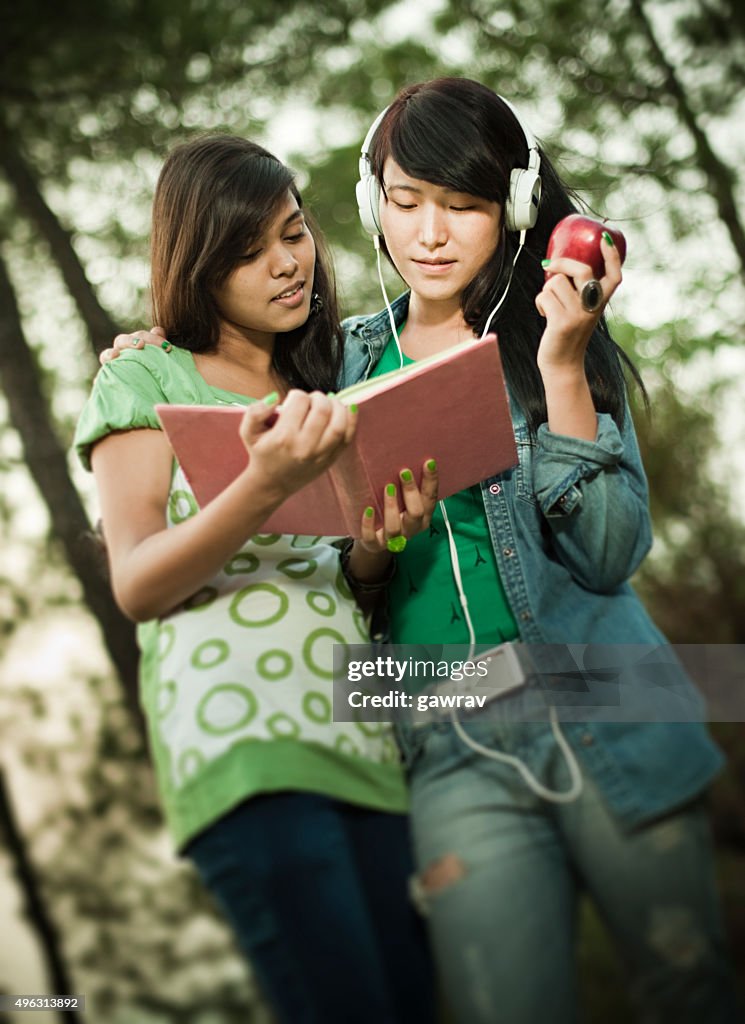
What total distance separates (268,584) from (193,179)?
2.08 feet

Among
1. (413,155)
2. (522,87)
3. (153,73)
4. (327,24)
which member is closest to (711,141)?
(522,87)

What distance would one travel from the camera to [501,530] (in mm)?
1378

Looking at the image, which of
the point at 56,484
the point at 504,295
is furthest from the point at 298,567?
the point at 56,484

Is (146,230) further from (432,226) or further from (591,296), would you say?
(591,296)

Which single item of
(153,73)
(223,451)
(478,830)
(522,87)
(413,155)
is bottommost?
(478,830)

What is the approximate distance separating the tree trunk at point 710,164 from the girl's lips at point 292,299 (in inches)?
131

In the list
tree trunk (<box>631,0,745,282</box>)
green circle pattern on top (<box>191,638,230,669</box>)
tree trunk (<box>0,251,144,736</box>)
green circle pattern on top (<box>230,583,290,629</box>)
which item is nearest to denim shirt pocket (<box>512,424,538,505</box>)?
green circle pattern on top (<box>230,583,290,629</box>)

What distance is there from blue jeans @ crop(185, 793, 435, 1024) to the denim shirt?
346 millimetres

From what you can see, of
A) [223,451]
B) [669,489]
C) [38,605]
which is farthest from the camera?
[669,489]

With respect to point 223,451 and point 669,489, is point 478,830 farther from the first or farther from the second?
point 669,489

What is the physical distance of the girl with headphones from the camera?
Result: 1.13 metres

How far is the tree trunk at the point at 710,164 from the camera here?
4.17 m

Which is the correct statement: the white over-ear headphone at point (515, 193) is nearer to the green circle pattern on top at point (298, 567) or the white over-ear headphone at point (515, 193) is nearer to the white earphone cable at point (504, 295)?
the white earphone cable at point (504, 295)

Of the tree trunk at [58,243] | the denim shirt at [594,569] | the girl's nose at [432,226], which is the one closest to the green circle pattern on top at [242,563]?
the denim shirt at [594,569]
